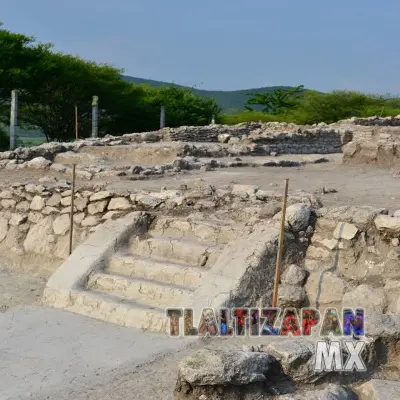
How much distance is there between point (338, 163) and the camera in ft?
35.2

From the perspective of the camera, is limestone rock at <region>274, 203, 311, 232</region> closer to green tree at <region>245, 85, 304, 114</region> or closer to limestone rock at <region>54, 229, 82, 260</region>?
limestone rock at <region>54, 229, 82, 260</region>

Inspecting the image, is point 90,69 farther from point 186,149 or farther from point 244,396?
point 244,396

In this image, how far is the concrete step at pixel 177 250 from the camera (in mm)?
4734

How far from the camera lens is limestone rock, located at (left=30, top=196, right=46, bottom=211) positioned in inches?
247

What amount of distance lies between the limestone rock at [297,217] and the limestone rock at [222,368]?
6.07 feet

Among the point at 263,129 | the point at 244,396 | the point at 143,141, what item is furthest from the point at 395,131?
the point at 244,396

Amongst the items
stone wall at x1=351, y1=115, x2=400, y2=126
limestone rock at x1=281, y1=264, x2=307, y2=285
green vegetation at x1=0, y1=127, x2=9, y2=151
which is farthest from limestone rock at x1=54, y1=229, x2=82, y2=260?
stone wall at x1=351, y1=115, x2=400, y2=126

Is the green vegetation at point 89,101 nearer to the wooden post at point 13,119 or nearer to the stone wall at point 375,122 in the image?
the wooden post at point 13,119

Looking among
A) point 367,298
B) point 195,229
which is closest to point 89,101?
point 195,229

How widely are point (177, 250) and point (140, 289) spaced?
1.65 ft

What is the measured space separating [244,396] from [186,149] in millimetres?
8139

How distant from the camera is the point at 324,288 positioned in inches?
175

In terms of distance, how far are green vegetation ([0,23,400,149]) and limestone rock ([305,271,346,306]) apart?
13862mm

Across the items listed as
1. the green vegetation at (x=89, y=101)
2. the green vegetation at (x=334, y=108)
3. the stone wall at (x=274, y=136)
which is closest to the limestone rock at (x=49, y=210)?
the stone wall at (x=274, y=136)
